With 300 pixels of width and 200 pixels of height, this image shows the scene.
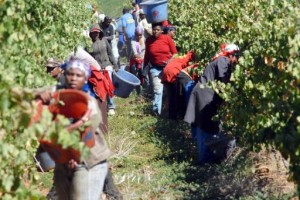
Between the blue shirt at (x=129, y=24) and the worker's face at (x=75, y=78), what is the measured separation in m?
15.2

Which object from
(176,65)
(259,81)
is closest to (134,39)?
(176,65)

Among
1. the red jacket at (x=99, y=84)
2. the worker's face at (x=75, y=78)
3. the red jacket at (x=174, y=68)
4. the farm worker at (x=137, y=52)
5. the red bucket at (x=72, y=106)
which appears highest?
the red bucket at (x=72, y=106)

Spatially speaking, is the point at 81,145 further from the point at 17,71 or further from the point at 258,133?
the point at 258,133

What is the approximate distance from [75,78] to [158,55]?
25.7ft

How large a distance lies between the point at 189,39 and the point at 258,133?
5101 millimetres

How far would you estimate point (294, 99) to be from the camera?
18.6ft

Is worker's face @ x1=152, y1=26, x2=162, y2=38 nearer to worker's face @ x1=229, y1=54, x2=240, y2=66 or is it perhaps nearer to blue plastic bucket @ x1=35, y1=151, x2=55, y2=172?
worker's face @ x1=229, y1=54, x2=240, y2=66

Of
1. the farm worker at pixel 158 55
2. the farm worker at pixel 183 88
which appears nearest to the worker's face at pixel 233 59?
the farm worker at pixel 183 88

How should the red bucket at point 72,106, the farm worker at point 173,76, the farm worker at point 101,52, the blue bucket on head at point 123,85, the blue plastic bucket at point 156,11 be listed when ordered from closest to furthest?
the red bucket at point 72,106
the farm worker at point 173,76
the blue bucket on head at point 123,85
the farm worker at point 101,52
the blue plastic bucket at point 156,11

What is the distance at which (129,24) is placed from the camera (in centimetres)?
2181

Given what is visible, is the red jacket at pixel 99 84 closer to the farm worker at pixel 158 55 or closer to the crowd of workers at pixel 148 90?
the crowd of workers at pixel 148 90

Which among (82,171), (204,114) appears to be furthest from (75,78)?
(204,114)

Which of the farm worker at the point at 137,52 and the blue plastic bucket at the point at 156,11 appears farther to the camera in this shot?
the farm worker at the point at 137,52

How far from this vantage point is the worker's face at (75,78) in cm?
620
